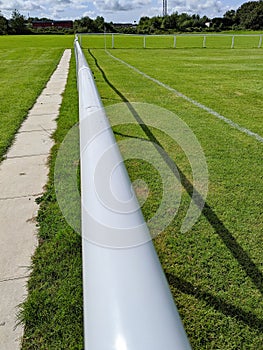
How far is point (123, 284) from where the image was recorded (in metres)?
0.89

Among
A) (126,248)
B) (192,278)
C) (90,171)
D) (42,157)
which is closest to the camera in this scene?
(126,248)

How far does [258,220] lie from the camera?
2.88 metres

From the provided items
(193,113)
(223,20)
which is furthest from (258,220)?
(223,20)

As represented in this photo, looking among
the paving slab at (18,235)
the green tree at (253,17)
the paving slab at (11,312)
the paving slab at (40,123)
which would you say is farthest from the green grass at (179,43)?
the green tree at (253,17)

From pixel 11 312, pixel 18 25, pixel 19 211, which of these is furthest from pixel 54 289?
pixel 18 25

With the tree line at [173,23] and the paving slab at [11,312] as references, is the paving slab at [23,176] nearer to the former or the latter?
the paving slab at [11,312]

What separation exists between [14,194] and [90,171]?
201 centimetres

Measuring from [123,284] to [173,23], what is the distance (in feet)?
257

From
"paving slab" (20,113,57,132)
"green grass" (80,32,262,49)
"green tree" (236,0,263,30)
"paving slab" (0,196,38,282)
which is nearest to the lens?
"paving slab" (0,196,38,282)

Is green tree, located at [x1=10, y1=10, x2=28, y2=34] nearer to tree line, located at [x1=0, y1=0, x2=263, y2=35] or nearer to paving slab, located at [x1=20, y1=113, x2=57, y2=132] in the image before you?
tree line, located at [x1=0, y1=0, x2=263, y2=35]

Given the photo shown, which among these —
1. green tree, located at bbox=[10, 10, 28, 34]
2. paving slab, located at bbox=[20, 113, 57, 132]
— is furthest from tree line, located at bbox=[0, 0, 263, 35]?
paving slab, located at bbox=[20, 113, 57, 132]

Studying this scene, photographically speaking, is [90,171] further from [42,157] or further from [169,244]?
[42,157]

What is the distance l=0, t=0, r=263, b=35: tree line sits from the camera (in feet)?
230

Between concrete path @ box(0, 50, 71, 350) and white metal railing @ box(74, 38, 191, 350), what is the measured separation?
3.39 feet
